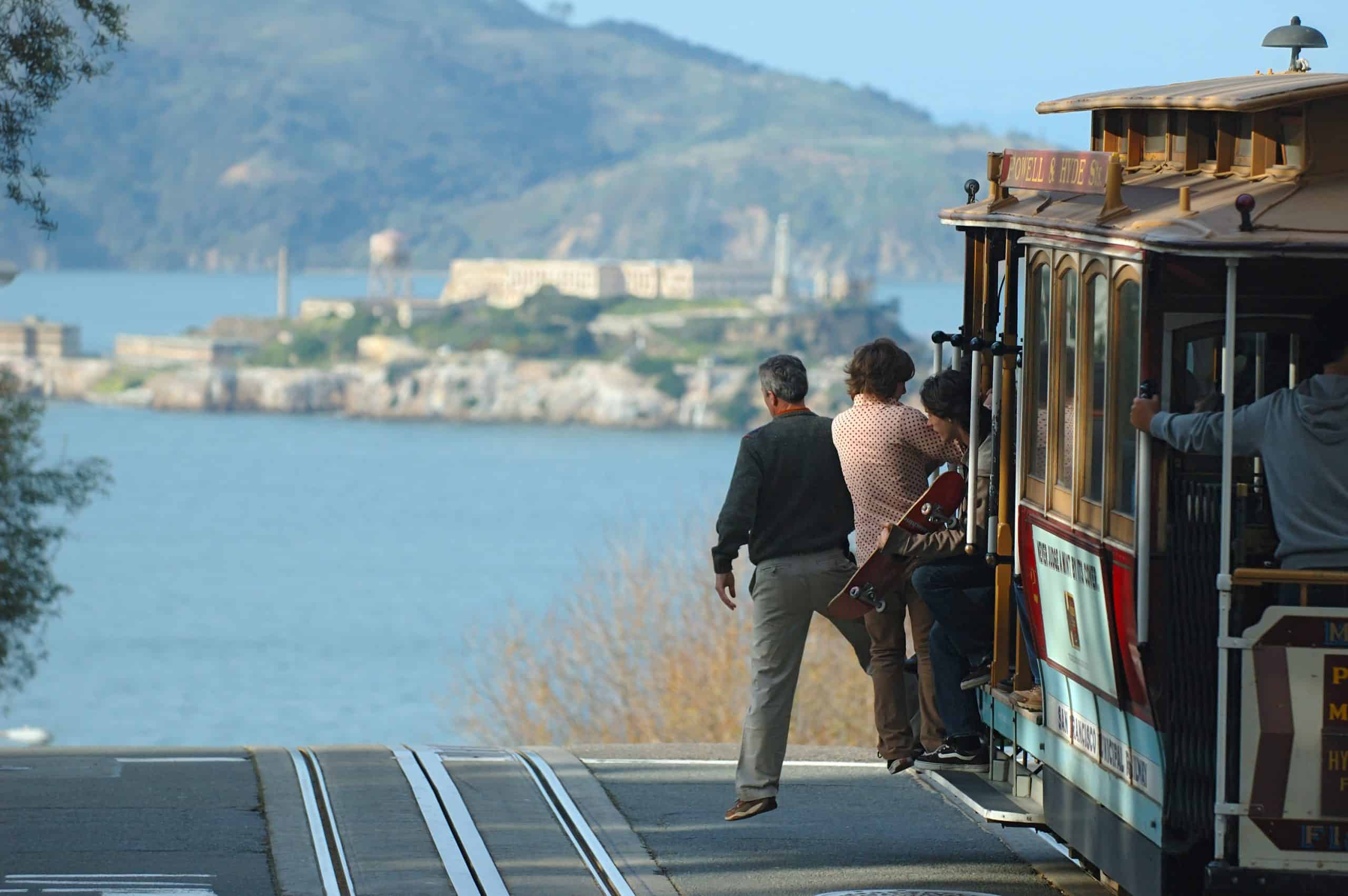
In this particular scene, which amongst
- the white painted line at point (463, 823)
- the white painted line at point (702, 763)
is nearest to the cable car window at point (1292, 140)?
Result: the white painted line at point (463, 823)

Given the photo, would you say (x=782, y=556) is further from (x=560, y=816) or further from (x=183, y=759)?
(x=183, y=759)

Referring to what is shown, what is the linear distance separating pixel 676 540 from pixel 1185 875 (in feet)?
77.9

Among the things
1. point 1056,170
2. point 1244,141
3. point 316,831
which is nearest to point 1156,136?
point 1056,170

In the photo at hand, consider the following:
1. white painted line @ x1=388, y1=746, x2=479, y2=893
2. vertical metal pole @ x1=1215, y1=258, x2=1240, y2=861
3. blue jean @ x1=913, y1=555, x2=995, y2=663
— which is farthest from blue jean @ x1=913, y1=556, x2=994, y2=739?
vertical metal pole @ x1=1215, y1=258, x2=1240, y2=861

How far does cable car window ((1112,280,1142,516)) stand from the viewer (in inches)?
262

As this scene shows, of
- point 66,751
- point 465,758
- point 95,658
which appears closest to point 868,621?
point 465,758

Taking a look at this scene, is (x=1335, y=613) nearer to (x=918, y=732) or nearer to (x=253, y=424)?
(x=918, y=732)

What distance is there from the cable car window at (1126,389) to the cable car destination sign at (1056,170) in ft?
1.52

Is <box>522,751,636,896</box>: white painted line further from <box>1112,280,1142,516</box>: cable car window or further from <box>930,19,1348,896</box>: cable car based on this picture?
<box>1112,280,1142,516</box>: cable car window

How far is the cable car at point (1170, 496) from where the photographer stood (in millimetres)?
6023

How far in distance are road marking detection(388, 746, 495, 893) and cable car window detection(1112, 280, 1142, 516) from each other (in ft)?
9.70

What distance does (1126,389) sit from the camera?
6.75 meters

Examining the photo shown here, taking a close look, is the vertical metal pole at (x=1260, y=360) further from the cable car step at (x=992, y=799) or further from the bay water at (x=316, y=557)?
the bay water at (x=316, y=557)

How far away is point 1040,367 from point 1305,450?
5.94 feet
